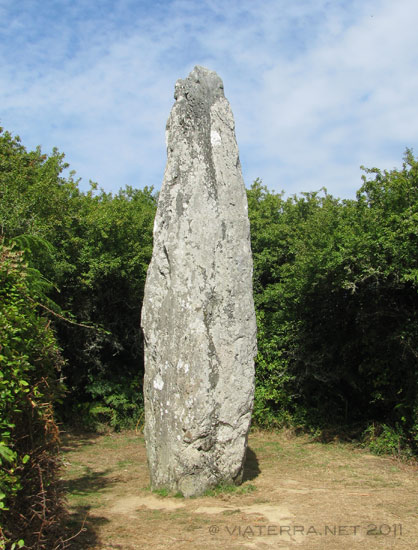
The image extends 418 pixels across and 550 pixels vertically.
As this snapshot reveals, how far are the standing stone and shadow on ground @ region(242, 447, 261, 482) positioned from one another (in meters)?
0.70

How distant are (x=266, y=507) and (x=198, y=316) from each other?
2.32 metres

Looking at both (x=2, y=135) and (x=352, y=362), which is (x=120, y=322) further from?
(x=2, y=135)

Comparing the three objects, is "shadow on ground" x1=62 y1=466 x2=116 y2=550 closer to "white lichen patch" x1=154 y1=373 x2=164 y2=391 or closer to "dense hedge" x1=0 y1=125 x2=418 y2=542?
"white lichen patch" x1=154 y1=373 x2=164 y2=391

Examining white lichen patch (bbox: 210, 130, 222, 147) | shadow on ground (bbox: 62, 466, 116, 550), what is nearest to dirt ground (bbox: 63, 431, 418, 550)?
shadow on ground (bbox: 62, 466, 116, 550)

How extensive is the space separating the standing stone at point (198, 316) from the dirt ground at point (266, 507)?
0.49 m

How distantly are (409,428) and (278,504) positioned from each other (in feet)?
12.5

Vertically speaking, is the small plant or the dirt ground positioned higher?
the small plant

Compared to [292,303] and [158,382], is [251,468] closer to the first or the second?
[158,382]

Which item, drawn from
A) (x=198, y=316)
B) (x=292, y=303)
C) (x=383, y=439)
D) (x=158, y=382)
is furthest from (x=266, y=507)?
(x=292, y=303)

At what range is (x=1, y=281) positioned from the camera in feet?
12.6

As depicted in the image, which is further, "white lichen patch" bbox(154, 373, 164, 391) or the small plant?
the small plant

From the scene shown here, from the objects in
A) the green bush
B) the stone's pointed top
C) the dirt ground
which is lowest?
the dirt ground

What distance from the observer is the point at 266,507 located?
5801mm

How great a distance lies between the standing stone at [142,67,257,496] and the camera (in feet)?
20.5
